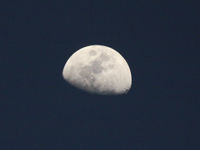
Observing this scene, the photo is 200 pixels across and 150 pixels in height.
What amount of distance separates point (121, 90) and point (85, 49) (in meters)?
2.69

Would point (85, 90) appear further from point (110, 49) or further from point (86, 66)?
point (110, 49)

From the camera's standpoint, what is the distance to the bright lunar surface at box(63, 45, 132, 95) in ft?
73.1

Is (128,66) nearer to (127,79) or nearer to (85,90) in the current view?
(127,79)

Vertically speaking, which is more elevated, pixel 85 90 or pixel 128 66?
pixel 128 66

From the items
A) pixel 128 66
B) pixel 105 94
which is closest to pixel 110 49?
pixel 128 66

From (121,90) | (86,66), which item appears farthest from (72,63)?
(121,90)

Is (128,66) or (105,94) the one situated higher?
(128,66)

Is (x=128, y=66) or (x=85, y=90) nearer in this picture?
(x=85, y=90)

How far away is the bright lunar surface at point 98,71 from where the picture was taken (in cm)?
2228

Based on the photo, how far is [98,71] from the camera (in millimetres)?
22422

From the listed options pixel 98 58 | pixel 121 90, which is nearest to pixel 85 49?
pixel 98 58

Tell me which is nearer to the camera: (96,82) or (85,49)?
(96,82)

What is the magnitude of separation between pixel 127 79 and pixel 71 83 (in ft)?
8.56

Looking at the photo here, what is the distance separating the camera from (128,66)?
2409cm
